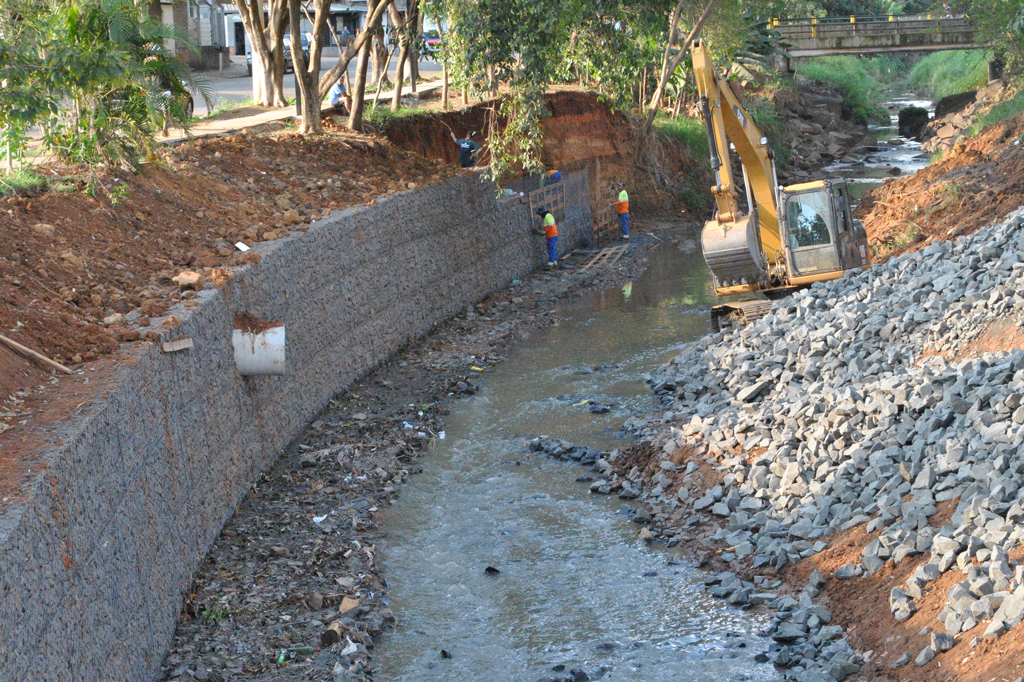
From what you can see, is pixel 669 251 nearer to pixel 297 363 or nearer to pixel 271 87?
pixel 271 87

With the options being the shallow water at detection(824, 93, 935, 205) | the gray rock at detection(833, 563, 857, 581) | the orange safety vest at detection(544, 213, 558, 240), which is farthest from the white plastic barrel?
the shallow water at detection(824, 93, 935, 205)

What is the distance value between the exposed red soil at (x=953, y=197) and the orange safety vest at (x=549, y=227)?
292 inches

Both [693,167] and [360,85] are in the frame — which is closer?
[360,85]

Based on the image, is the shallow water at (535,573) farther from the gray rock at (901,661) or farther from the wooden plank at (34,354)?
the wooden plank at (34,354)

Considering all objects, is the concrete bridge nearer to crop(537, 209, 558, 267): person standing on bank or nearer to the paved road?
the paved road

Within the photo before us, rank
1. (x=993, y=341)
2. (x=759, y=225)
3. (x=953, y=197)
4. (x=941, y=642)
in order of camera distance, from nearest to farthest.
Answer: (x=941, y=642) < (x=993, y=341) < (x=759, y=225) < (x=953, y=197)

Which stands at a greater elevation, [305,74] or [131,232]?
[305,74]

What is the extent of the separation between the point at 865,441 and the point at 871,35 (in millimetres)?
40927

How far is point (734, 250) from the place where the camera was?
51.3ft

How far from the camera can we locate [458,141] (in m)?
24.6

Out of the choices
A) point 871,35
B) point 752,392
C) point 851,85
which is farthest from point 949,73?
point 752,392

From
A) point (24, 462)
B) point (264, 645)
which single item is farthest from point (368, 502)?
point (24, 462)

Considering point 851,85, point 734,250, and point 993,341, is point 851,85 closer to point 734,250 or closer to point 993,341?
point 734,250

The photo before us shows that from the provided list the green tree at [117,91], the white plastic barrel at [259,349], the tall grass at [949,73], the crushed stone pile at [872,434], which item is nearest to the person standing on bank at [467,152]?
the green tree at [117,91]
